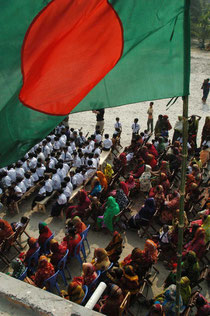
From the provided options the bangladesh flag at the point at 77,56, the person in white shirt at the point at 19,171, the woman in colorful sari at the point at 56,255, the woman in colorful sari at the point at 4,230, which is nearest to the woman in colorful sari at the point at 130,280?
the woman in colorful sari at the point at 56,255

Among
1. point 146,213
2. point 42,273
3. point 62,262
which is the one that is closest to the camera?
point 42,273

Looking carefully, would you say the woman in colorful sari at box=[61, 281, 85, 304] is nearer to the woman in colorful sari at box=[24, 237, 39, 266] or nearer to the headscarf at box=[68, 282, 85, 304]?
the headscarf at box=[68, 282, 85, 304]

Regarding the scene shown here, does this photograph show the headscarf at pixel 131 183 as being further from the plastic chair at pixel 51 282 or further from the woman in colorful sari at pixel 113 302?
the woman in colorful sari at pixel 113 302

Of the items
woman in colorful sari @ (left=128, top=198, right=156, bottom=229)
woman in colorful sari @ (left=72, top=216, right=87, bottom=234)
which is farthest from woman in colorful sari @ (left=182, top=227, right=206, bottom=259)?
woman in colorful sari @ (left=72, top=216, right=87, bottom=234)

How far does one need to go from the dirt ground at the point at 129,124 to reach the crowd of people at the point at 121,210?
265mm

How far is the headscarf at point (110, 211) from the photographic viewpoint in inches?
302

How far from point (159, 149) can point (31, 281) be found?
669 cm

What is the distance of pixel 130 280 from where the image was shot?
5691 millimetres

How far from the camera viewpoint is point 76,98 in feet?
11.4

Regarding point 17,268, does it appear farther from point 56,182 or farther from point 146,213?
point 56,182

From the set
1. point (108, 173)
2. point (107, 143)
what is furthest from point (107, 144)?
point (108, 173)

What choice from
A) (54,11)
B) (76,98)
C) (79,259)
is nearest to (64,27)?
(54,11)

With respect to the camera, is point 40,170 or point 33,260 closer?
point 33,260

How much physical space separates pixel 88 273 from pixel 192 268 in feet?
6.34
